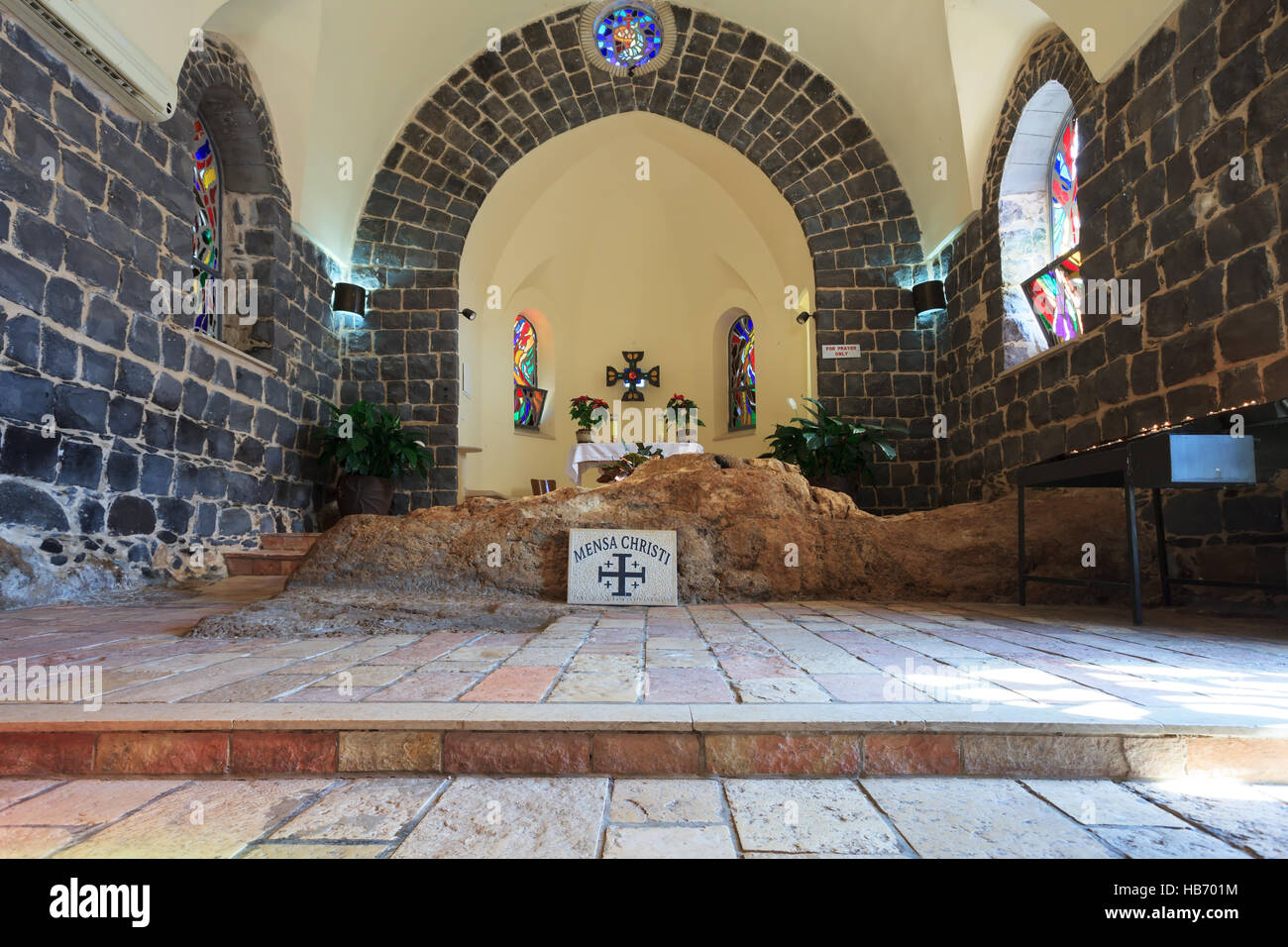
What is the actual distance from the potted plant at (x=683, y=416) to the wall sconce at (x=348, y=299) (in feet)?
16.5

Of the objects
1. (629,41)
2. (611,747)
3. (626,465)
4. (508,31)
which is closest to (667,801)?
(611,747)

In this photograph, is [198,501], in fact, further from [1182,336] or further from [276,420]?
[1182,336]

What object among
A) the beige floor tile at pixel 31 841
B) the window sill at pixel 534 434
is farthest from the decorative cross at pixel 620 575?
the window sill at pixel 534 434

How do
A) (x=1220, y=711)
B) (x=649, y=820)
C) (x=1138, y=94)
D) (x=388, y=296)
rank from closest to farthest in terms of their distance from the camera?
(x=649, y=820), (x=1220, y=711), (x=1138, y=94), (x=388, y=296)

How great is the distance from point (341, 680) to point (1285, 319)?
13.4ft

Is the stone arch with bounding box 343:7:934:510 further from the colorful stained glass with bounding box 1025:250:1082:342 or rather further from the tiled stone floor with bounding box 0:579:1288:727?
the tiled stone floor with bounding box 0:579:1288:727

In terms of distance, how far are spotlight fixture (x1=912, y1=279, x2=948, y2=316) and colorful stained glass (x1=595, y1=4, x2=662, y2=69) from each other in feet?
13.6

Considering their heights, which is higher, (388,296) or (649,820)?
(388,296)

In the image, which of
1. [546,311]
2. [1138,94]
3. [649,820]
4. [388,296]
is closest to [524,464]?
[546,311]

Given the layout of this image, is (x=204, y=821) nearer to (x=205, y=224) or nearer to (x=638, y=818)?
(x=638, y=818)

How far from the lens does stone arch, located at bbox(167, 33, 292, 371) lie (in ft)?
20.1

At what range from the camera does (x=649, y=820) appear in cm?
122

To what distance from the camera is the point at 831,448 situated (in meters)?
7.11

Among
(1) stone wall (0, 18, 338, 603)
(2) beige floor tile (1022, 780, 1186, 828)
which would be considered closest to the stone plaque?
(2) beige floor tile (1022, 780, 1186, 828)
